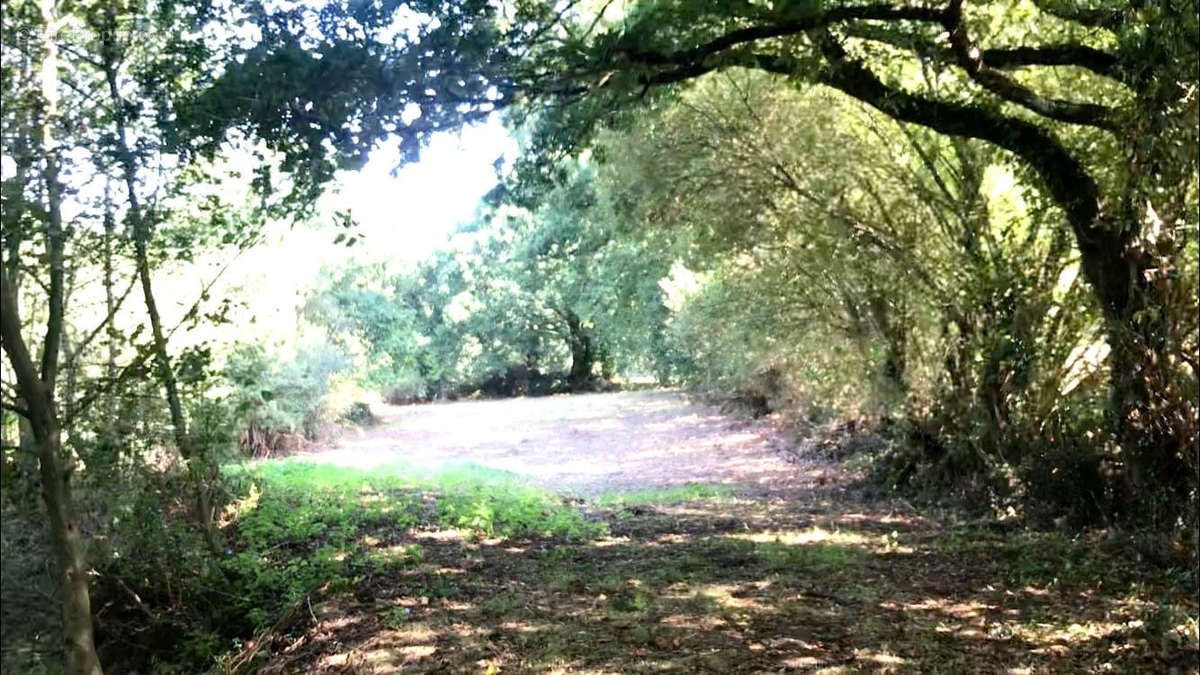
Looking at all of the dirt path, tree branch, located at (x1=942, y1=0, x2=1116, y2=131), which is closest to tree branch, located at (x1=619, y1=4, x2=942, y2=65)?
tree branch, located at (x1=942, y1=0, x2=1116, y2=131)

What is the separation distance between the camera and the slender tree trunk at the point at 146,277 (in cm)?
528

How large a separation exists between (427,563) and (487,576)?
0.63 meters

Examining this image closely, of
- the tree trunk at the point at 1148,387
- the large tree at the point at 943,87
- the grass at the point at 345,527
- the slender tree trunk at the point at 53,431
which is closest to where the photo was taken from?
the large tree at the point at 943,87

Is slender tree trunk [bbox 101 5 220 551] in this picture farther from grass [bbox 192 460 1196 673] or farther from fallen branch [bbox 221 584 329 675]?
fallen branch [bbox 221 584 329 675]

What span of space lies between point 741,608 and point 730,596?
0.85ft

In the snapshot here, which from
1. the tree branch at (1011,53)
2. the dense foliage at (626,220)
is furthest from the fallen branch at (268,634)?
the tree branch at (1011,53)

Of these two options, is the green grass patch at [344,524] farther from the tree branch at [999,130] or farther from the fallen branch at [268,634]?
the tree branch at [999,130]

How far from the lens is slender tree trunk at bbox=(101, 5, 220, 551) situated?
528 centimetres

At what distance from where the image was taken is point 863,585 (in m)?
6.01

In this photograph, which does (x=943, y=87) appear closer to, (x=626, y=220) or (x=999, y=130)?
(x=999, y=130)

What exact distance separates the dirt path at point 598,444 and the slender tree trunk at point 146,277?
213 inches

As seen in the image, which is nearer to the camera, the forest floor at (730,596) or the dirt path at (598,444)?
the forest floor at (730,596)

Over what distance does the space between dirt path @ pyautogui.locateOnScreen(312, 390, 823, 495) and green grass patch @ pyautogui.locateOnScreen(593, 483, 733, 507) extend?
455 mm

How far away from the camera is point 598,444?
1842 centimetres
